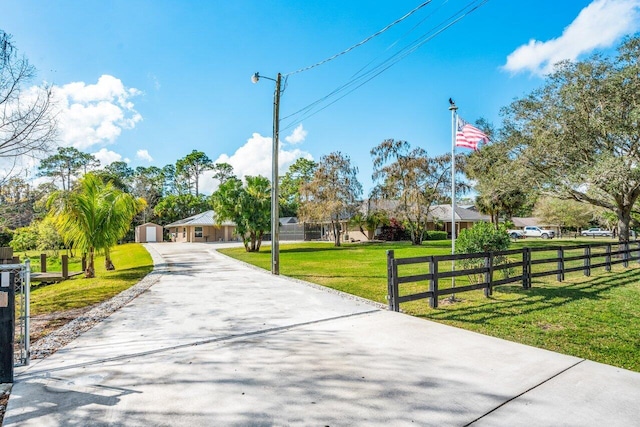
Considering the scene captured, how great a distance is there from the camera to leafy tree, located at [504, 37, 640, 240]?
1480 cm

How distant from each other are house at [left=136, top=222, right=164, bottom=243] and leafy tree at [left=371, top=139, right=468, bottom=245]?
27878 millimetres

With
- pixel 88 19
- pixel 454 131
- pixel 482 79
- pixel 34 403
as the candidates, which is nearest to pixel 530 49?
pixel 482 79

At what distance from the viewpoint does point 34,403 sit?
10.3 feet

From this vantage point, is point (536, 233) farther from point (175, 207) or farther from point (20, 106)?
point (20, 106)

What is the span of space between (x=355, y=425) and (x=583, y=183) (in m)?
18.3

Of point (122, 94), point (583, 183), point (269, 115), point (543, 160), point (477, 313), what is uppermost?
point (122, 94)

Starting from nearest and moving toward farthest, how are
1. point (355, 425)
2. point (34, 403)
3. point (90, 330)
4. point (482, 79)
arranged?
point (355, 425), point (34, 403), point (90, 330), point (482, 79)

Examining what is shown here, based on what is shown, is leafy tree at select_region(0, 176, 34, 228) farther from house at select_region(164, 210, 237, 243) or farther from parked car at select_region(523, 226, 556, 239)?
parked car at select_region(523, 226, 556, 239)

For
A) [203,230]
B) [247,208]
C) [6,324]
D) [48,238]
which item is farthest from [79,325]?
[203,230]

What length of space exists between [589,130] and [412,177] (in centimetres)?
1594

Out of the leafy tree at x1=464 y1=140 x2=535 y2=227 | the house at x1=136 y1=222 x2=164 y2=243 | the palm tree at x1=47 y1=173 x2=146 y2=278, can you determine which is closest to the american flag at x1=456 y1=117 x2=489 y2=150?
the leafy tree at x1=464 y1=140 x2=535 y2=227

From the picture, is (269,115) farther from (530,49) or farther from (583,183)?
(583,183)

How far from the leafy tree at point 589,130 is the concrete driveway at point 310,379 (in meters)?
14.2

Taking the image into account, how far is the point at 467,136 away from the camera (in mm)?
8703
